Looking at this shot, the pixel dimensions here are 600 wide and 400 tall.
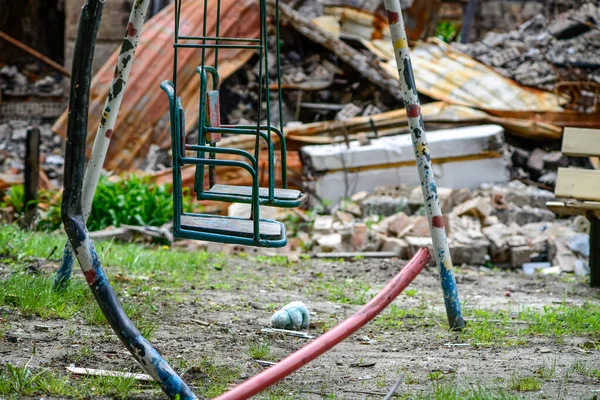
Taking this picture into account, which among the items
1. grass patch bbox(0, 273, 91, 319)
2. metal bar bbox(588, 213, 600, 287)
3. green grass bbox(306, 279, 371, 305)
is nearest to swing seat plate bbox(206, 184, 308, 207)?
grass patch bbox(0, 273, 91, 319)

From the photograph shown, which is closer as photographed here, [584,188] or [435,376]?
[435,376]

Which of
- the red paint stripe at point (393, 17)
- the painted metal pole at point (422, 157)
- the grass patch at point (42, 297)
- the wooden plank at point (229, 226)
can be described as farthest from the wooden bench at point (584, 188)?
the grass patch at point (42, 297)

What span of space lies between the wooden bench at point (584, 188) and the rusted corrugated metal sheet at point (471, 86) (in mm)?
4453

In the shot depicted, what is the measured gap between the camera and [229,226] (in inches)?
131

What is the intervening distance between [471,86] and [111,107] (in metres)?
7.90

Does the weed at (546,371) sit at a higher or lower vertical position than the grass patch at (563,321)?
higher

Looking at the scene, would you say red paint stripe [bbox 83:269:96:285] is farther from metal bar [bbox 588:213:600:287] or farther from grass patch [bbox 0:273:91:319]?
metal bar [bbox 588:213:600:287]

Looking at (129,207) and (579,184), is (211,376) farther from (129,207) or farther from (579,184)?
(129,207)

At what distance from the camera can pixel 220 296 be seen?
190 inches

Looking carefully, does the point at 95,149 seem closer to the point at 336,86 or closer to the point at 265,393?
the point at 265,393

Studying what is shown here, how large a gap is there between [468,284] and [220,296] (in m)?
2.24

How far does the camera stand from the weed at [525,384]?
9.02 feet

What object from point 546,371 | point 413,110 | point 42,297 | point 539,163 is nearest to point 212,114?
point 413,110

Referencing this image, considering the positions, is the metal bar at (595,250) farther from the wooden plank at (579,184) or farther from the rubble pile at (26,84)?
the rubble pile at (26,84)
